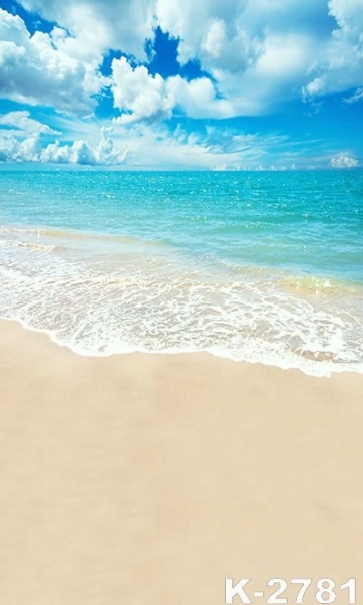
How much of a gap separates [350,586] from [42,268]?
12.6 metres

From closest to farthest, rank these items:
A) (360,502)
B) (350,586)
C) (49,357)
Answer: (350,586) < (360,502) < (49,357)

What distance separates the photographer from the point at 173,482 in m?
3.85

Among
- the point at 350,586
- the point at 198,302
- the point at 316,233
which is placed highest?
the point at 316,233

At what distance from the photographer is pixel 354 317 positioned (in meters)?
8.57

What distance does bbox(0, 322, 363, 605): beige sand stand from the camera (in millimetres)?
3008

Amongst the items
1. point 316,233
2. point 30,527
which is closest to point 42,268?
point 30,527

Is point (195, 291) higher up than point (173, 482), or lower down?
higher up

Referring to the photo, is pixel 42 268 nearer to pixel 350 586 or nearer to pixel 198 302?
pixel 198 302

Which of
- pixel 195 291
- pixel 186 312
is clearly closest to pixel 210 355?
pixel 186 312

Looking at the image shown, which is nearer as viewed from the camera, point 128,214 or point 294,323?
point 294,323

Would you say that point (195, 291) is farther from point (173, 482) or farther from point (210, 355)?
point (173, 482)

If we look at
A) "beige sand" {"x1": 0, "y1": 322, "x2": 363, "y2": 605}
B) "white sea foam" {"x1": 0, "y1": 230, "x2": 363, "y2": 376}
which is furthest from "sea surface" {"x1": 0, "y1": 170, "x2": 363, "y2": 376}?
"beige sand" {"x1": 0, "y1": 322, "x2": 363, "y2": 605}

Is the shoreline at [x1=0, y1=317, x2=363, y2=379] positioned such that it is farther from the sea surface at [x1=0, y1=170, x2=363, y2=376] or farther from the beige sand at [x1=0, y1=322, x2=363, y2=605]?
the beige sand at [x1=0, y1=322, x2=363, y2=605]

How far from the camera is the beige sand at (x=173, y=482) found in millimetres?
3008
